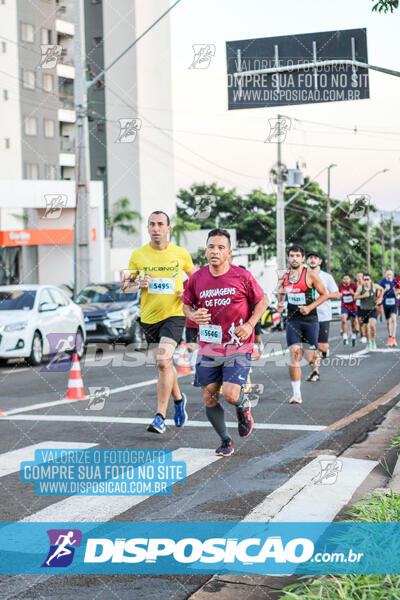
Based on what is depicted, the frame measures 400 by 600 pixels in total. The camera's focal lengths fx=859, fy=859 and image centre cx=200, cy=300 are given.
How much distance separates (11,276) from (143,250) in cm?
3286

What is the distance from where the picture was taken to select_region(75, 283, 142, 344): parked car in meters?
20.4

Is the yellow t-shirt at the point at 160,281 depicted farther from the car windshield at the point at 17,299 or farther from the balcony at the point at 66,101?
the balcony at the point at 66,101

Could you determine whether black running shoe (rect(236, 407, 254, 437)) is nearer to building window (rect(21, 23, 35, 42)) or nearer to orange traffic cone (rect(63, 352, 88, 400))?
orange traffic cone (rect(63, 352, 88, 400))

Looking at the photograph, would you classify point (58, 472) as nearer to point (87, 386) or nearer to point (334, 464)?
point (334, 464)

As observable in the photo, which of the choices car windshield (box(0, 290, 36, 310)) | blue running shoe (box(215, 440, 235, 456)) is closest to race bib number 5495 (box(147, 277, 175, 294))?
blue running shoe (box(215, 440, 235, 456))

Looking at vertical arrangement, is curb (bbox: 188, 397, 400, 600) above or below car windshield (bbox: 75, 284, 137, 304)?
below

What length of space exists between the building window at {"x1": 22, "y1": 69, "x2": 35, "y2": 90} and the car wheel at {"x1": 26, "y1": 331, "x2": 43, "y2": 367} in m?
40.5

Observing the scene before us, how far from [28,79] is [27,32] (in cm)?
295

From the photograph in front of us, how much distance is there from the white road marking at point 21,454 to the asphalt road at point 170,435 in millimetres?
111

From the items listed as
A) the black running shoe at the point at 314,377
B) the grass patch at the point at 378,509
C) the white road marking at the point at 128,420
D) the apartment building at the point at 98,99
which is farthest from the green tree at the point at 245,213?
the grass patch at the point at 378,509

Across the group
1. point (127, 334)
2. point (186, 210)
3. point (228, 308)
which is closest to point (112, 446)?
point (228, 308)

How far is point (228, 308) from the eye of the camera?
693 centimetres

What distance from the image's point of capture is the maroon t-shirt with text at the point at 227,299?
273 inches

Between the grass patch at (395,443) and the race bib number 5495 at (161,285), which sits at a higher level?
the race bib number 5495 at (161,285)
